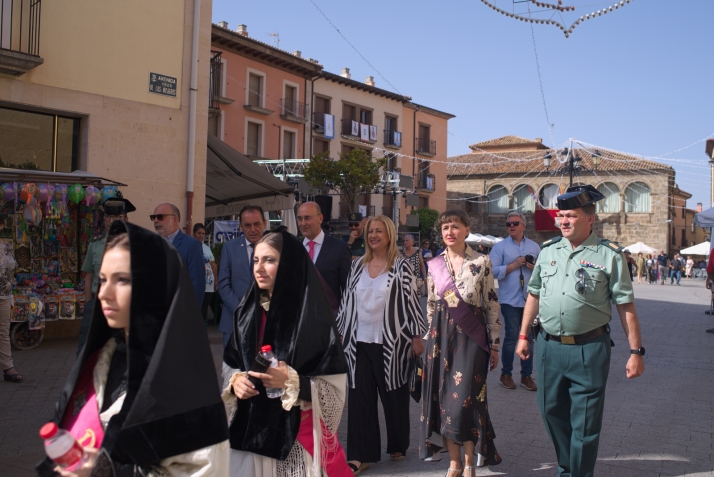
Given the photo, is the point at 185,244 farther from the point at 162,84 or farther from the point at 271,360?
the point at 162,84


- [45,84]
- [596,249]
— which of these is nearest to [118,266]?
[596,249]

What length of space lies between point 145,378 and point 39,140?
34.7ft

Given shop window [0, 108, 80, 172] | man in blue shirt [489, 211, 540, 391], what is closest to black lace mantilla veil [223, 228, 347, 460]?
man in blue shirt [489, 211, 540, 391]

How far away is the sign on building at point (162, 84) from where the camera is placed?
40.1 ft

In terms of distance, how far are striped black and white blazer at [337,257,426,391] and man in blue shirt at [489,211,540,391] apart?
2.61m

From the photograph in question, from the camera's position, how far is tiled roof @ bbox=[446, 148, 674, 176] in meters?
52.9

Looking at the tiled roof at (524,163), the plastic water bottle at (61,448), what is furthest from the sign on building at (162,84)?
the tiled roof at (524,163)

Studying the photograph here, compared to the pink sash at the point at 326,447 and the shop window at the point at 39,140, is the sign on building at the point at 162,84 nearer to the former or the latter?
the shop window at the point at 39,140

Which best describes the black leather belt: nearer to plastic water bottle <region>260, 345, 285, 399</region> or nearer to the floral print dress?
the floral print dress

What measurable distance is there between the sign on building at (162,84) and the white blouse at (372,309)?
8403 millimetres

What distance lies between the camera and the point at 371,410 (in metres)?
5.19

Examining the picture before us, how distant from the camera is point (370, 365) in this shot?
5281 mm

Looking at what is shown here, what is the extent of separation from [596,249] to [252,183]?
10865 mm

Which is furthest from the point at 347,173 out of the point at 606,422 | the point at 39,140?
the point at 606,422
